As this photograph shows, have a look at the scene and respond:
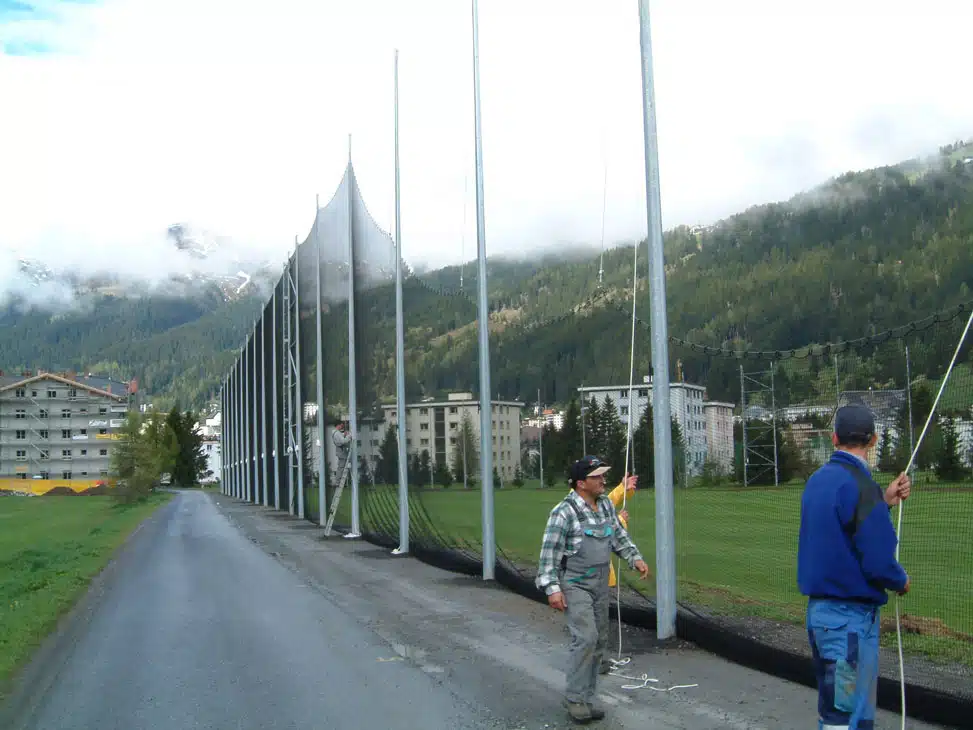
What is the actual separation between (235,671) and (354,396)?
17.3 meters

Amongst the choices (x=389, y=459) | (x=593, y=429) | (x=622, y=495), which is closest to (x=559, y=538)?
(x=622, y=495)

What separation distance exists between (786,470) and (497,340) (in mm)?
7095

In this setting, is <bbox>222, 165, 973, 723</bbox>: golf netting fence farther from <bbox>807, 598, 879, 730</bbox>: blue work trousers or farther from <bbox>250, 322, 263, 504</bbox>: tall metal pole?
<bbox>250, 322, 263, 504</bbox>: tall metal pole

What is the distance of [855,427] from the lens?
5.11m

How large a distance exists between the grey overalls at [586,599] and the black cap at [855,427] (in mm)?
2775

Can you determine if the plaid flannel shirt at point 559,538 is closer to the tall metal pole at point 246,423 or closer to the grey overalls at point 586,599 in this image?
the grey overalls at point 586,599

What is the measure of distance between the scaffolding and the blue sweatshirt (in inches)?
206

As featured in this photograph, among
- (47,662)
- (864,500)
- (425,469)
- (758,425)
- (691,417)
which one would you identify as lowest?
(47,662)

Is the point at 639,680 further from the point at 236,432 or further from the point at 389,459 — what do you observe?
the point at 236,432

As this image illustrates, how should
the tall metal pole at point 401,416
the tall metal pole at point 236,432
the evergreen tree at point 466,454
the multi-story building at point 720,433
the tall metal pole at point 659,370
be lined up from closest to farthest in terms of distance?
1. the tall metal pole at point 659,370
2. the multi-story building at point 720,433
3. the evergreen tree at point 466,454
4. the tall metal pole at point 401,416
5. the tall metal pole at point 236,432

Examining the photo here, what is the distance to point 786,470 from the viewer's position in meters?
10.2

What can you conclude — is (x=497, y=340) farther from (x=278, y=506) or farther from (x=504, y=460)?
(x=278, y=506)

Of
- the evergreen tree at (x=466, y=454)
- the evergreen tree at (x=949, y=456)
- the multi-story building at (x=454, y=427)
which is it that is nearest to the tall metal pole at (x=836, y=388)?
the evergreen tree at (x=949, y=456)

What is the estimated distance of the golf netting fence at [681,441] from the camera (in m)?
8.49
